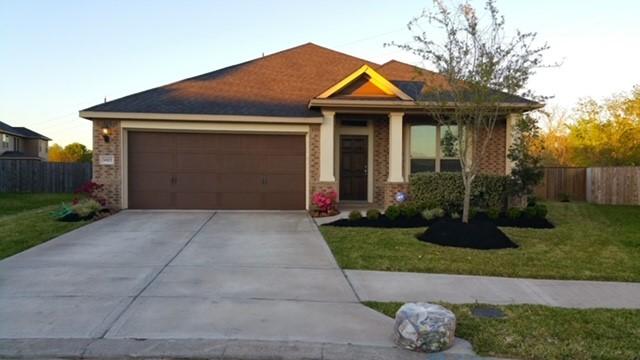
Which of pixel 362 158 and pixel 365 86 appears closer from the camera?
pixel 365 86

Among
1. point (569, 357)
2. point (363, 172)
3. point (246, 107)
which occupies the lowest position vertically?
point (569, 357)

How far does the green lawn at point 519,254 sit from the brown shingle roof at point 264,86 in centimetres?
530

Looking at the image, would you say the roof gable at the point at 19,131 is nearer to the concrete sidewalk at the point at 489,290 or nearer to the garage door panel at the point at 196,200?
the garage door panel at the point at 196,200

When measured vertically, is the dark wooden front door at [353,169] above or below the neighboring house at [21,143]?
below

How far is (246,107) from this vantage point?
14766 millimetres

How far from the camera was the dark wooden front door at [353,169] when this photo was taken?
1567 centimetres

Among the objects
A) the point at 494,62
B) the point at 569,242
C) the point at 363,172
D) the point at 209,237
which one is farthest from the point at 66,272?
the point at 363,172

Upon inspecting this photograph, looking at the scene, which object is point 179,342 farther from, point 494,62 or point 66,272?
point 494,62

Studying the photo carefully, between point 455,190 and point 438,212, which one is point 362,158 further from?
A: point 438,212

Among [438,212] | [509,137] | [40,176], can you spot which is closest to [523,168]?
[509,137]

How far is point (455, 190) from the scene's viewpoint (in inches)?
528

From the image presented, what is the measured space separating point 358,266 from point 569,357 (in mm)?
3709

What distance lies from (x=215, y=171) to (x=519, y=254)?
9.02 metres

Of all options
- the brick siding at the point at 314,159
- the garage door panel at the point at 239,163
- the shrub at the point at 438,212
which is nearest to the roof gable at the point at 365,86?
the brick siding at the point at 314,159
